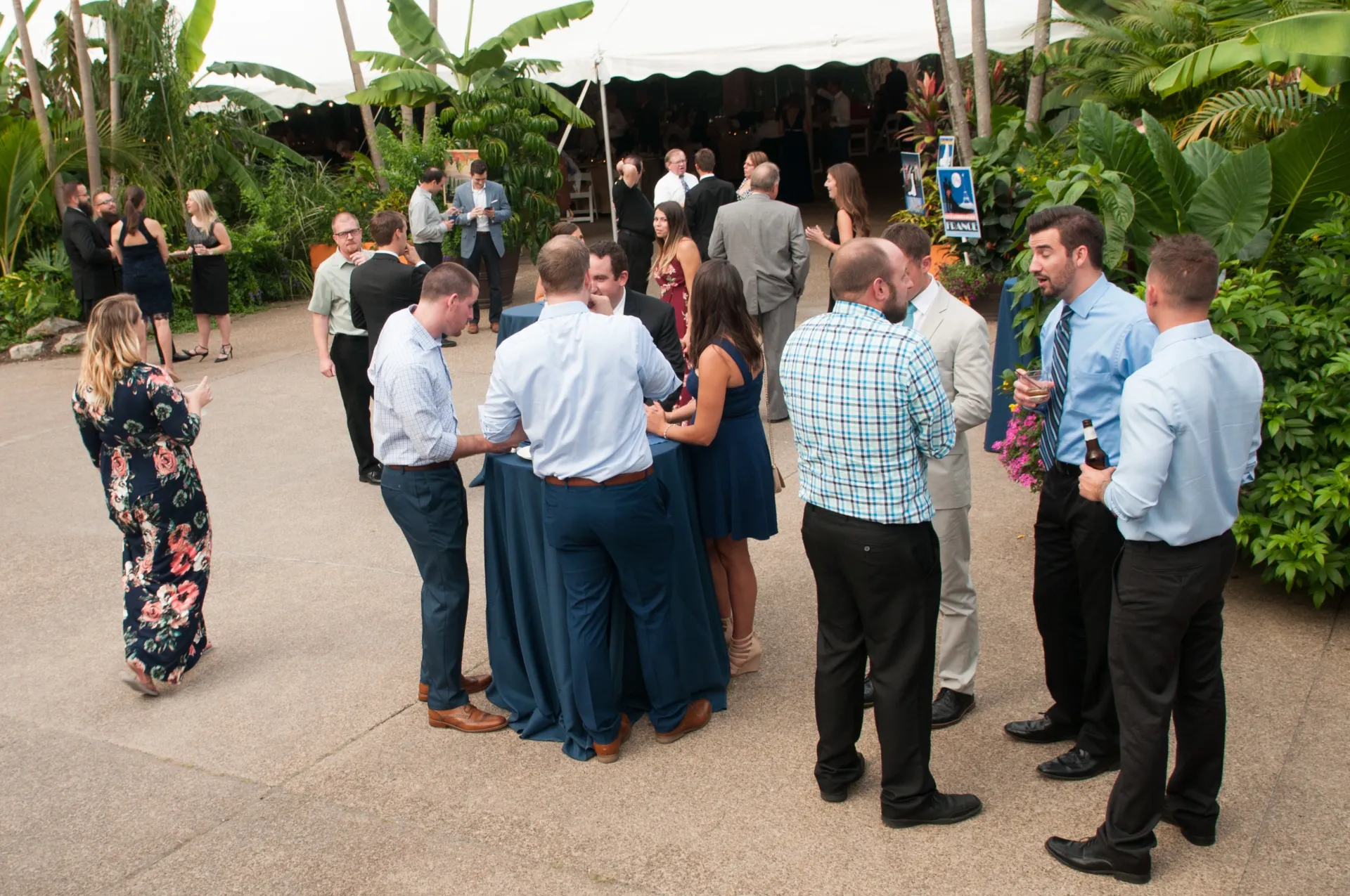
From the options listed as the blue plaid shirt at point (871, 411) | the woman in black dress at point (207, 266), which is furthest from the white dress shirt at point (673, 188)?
the blue plaid shirt at point (871, 411)

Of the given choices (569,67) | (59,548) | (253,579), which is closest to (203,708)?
(253,579)

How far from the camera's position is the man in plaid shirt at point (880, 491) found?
138 inches

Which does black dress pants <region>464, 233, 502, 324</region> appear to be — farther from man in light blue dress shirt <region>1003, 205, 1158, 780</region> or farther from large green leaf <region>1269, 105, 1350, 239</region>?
man in light blue dress shirt <region>1003, 205, 1158, 780</region>

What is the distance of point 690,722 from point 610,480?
1.07 metres

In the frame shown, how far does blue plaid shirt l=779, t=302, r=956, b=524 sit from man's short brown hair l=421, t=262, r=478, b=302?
1441 millimetres

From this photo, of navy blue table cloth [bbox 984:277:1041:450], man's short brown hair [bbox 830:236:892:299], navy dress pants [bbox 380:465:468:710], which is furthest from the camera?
navy blue table cloth [bbox 984:277:1041:450]

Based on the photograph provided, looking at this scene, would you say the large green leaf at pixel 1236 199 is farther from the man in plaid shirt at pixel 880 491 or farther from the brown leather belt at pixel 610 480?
the brown leather belt at pixel 610 480

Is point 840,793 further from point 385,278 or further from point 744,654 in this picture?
point 385,278

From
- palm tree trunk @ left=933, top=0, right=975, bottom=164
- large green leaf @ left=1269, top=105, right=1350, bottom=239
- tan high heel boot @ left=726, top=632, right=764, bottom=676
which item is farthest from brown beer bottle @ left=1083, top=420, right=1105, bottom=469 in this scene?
palm tree trunk @ left=933, top=0, right=975, bottom=164

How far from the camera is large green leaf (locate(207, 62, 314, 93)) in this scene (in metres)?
15.6

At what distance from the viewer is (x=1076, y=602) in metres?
4.03

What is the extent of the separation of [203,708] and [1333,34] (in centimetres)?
590

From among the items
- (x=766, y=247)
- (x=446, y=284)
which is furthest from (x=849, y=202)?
(x=446, y=284)

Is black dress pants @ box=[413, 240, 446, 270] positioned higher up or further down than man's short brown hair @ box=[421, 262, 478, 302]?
further down
